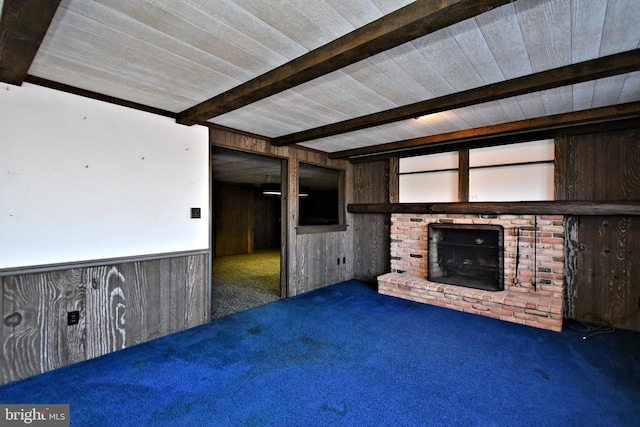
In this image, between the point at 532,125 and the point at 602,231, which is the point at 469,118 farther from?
the point at 602,231

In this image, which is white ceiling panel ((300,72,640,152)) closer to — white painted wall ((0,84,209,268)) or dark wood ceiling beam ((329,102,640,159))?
dark wood ceiling beam ((329,102,640,159))

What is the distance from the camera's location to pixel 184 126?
125 inches

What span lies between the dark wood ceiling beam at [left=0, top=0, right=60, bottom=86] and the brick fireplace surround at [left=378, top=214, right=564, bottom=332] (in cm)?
428

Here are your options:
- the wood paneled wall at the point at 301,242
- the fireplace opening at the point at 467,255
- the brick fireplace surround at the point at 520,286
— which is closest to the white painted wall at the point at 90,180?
the wood paneled wall at the point at 301,242

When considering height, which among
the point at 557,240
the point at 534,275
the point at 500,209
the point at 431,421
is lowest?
the point at 431,421

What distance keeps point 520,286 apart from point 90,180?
15.6 feet

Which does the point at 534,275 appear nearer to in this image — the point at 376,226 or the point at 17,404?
the point at 376,226

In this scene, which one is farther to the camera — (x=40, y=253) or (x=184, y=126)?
(x=184, y=126)

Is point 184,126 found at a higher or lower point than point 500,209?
higher

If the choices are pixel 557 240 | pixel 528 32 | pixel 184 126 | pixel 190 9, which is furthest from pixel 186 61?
pixel 557 240

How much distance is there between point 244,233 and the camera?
9.37 m

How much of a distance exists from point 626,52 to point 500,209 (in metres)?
2.18

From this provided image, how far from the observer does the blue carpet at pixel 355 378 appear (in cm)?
187

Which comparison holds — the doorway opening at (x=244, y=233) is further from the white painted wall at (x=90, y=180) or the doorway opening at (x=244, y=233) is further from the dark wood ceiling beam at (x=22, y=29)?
the dark wood ceiling beam at (x=22, y=29)
